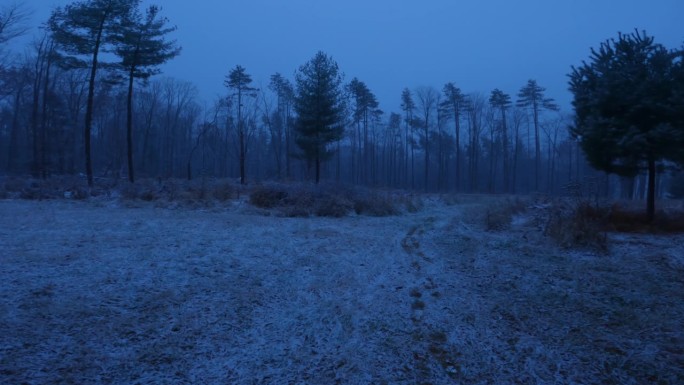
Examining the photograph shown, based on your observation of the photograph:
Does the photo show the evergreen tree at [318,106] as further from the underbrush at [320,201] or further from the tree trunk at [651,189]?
the tree trunk at [651,189]

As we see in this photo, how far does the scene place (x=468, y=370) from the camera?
11.2 ft

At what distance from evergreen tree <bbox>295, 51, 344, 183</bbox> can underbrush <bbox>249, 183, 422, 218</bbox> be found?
27.6 feet

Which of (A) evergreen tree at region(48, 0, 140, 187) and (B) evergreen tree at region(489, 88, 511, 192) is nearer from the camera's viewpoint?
(A) evergreen tree at region(48, 0, 140, 187)

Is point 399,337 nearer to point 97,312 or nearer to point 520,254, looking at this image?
point 97,312

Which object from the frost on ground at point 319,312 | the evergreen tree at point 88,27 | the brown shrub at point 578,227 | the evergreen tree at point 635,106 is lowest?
the frost on ground at point 319,312

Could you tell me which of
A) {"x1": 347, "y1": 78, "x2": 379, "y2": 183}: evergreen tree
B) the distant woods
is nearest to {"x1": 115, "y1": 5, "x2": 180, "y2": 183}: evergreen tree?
the distant woods

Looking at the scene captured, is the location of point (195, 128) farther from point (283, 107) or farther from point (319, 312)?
point (319, 312)

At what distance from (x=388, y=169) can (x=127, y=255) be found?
5115 cm

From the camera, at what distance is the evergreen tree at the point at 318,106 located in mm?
22812

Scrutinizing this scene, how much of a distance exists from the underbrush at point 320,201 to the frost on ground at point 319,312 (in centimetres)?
486

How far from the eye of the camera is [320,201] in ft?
42.4

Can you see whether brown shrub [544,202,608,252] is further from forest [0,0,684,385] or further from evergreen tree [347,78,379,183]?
evergreen tree [347,78,379,183]

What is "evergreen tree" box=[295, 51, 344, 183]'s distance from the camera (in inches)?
898

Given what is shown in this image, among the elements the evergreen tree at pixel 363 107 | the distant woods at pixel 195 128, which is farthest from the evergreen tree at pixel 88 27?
the evergreen tree at pixel 363 107
